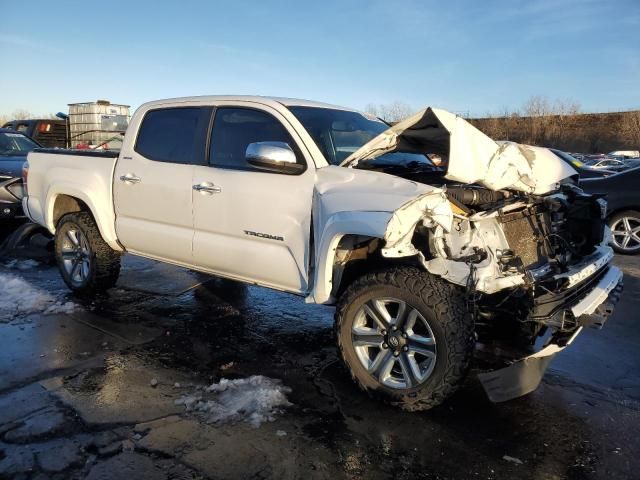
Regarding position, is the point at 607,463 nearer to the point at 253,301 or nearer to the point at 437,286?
the point at 437,286

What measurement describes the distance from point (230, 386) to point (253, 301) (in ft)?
7.00

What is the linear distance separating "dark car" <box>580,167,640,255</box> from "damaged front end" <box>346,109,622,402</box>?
4594 mm

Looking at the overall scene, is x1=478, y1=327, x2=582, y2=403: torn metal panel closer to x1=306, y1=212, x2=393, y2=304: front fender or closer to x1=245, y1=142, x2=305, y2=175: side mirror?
x1=306, y1=212, x2=393, y2=304: front fender

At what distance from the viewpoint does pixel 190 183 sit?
448 centimetres

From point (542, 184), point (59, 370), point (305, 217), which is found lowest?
point (59, 370)

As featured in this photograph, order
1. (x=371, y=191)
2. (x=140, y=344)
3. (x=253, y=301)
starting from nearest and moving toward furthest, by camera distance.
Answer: (x=371, y=191), (x=140, y=344), (x=253, y=301)

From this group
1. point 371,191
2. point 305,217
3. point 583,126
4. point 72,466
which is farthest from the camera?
point 583,126

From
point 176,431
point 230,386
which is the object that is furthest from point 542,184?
point 176,431

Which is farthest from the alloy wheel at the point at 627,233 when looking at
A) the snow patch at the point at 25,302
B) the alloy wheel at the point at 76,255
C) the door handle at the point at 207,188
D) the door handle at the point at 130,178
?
the snow patch at the point at 25,302

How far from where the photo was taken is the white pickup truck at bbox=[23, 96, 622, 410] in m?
3.22

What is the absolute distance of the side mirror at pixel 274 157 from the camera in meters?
3.68

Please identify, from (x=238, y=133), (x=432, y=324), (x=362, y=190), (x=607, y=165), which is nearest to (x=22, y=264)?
(x=238, y=133)

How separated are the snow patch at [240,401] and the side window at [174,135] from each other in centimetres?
192

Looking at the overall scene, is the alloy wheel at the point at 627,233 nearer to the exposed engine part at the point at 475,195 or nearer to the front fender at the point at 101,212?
the exposed engine part at the point at 475,195
